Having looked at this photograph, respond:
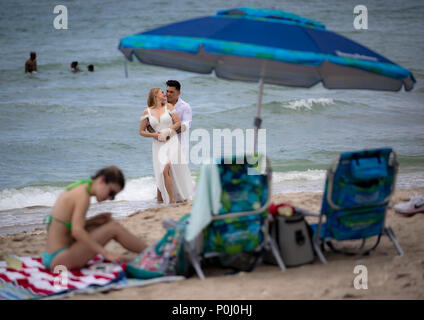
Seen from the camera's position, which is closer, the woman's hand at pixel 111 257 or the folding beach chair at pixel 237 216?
the folding beach chair at pixel 237 216

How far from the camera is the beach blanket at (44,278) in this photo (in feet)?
12.7

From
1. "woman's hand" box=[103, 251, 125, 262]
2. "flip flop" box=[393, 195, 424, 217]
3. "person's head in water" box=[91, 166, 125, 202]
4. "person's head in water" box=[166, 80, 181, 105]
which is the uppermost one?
"person's head in water" box=[166, 80, 181, 105]

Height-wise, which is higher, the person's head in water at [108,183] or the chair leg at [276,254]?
the person's head in water at [108,183]

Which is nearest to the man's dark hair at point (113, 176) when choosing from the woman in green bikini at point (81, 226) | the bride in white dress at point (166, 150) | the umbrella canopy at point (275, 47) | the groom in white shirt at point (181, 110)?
the woman in green bikini at point (81, 226)

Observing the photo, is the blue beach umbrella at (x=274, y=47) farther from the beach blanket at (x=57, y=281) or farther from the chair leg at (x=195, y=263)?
the beach blanket at (x=57, y=281)

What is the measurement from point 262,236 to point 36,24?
30335 mm

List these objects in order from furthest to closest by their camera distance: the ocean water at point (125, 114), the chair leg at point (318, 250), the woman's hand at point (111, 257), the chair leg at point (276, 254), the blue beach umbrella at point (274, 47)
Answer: the ocean water at point (125, 114)
the chair leg at point (318, 250)
the chair leg at point (276, 254)
the woman's hand at point (111, 257)
the blue beach umbrella at point (274, 47)

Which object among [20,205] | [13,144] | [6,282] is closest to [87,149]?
[13,144]

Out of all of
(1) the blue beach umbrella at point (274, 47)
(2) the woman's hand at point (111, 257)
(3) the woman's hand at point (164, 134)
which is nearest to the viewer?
(1) the blue beach umbrella at point (274, 47)

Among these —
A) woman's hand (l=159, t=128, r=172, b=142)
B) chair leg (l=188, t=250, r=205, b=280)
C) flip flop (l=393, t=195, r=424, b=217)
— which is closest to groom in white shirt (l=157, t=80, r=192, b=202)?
woman's hand (l=159, t=128, r=172, b=142)

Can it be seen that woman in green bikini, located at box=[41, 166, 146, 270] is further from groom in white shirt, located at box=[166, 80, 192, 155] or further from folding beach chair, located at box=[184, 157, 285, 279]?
groom in white shirt, located at box=[166, 80, 192, 155]

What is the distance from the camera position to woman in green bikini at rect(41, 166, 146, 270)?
3980 millimetres

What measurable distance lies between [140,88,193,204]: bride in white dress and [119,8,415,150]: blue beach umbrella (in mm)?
2230

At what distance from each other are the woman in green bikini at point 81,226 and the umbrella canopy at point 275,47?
1.03 metres
